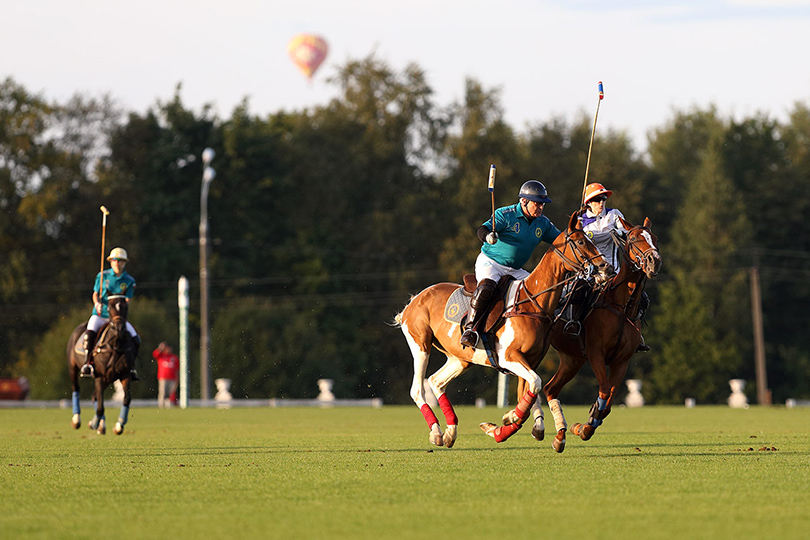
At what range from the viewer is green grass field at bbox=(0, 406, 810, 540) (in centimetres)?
729

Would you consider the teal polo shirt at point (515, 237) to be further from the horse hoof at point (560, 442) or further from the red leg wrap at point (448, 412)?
the horse hoof at point (560, 442)

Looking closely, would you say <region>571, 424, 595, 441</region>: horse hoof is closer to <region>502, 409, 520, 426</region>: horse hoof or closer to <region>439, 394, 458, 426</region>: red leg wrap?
<region>502, 409, 520, 426</region>: horse hoof

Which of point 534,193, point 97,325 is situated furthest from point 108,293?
point 534,193

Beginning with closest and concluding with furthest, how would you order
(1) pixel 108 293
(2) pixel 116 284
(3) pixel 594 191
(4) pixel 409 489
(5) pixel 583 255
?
(4) pixel 409 489, (5) pixel 583 255, (3) pixel 594 191, (2) pixel 116 284, (1) pixel 108 293

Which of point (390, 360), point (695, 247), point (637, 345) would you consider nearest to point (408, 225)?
point (390, 360)

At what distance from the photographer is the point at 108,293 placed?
1772cm

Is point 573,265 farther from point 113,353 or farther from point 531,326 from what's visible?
point 113,353

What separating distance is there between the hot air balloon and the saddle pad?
2024 inches

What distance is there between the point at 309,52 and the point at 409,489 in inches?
2222

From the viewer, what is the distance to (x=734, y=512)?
7.85 metres

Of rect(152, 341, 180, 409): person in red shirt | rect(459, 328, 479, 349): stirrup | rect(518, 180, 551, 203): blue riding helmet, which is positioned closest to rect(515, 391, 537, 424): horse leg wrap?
rect(459, 328, 479, 349): stirrup

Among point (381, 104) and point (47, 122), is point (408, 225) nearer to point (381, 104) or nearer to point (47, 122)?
point (381, 104)

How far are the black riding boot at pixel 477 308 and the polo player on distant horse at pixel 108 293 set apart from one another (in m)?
6.02

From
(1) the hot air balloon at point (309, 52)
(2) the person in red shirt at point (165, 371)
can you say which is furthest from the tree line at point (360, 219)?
(2) the person in red shirt at point (165, 371)
